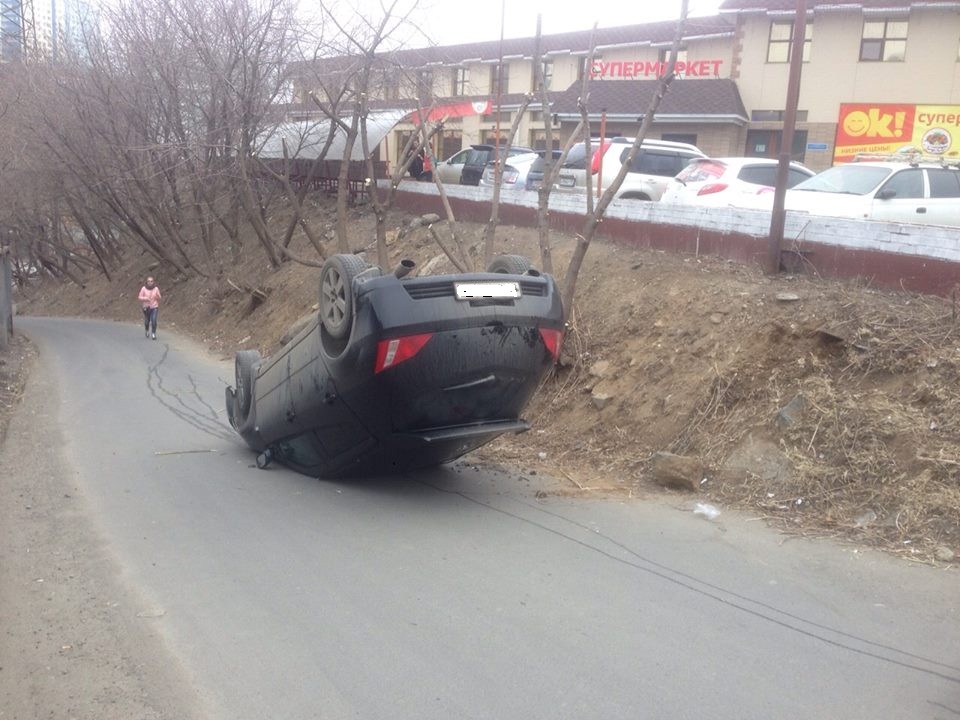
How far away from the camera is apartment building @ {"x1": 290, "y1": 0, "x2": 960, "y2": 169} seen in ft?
95.3

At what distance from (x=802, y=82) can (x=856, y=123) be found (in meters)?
2.38

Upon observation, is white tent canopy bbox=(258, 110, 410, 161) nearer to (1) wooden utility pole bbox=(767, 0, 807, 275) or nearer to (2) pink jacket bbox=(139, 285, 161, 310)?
(2) pink jacket bbox=(139, 285, 161, 310)

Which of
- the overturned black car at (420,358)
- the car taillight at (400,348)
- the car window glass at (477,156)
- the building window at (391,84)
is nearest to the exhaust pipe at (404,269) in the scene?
the overturned black car at (420,358)

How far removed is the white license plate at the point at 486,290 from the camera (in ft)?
22.9

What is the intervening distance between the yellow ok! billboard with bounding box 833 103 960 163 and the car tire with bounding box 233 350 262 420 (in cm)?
2367

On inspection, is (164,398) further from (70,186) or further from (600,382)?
(70,186)

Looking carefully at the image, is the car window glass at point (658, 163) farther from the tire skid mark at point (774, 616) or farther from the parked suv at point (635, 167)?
the tire skid mark at point (774, 616)

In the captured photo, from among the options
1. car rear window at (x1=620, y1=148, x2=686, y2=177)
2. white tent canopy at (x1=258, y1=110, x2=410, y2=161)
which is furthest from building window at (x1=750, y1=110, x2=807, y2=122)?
car rear window at (x1=620, y1=148, x2=686, y2=177)

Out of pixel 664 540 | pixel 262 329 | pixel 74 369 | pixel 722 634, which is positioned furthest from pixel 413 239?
pixel 722 634

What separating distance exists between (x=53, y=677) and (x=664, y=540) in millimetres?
4135

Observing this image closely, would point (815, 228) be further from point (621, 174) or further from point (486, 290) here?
point (486, 290)

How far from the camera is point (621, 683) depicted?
4.59m

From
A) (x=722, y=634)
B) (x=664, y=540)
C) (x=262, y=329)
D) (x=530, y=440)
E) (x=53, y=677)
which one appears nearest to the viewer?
(x=53, y=677)

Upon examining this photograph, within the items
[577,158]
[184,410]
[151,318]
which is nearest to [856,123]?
[577,158]
